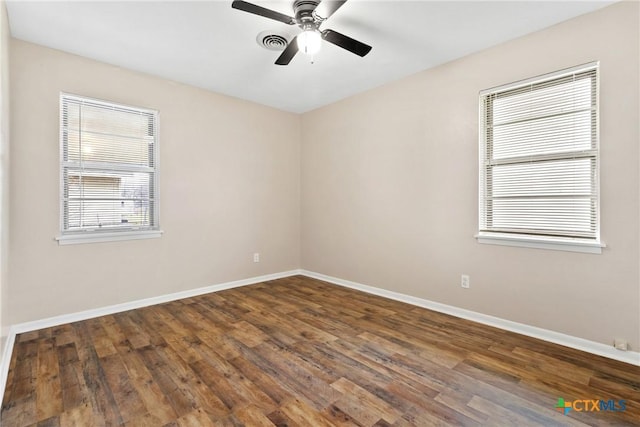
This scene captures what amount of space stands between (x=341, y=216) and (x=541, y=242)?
2395 millimetres

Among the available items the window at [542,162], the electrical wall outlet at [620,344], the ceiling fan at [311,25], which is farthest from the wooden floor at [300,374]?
the ceiling fan at [311,25]

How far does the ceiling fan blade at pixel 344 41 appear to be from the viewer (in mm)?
2244

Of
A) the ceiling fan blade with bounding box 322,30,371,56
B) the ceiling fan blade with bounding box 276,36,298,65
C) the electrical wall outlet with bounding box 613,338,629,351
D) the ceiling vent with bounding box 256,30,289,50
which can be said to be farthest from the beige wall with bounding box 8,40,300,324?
the electrical wall outlet with bounding box 613,338,629,351

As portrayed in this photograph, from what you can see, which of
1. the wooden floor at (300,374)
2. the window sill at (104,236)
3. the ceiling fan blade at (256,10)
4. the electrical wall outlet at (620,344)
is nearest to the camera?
the wooden floor at (300,374)

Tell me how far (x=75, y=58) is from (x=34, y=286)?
2243 mm

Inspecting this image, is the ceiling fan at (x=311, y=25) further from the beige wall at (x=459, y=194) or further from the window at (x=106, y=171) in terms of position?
the window at (x=106, y=171)

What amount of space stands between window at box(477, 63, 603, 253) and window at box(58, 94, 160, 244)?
11.9 ft

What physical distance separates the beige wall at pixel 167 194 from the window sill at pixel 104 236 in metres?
0.06

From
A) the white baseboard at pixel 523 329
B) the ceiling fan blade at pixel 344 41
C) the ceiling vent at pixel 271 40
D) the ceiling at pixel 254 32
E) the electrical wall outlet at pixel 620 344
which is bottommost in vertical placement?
the white baseboard at pixel 523 329

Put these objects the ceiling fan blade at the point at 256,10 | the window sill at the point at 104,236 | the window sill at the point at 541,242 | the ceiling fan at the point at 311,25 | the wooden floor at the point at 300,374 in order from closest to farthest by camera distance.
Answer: the wooden floor at the point at 300,374 → the ceiling fan blade at the point at 256,10 → the ceiling fan at the point at 311,25 → the window sill at the point at 541,242 → the window sill at the point at 104,236

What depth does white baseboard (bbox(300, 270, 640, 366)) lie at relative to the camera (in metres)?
2.26

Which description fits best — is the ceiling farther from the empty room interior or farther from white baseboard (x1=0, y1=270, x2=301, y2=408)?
white baseboard (x1=0, y1=270, x2=301, y2=408)

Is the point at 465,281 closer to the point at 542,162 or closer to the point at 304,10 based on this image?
the point at 542,162

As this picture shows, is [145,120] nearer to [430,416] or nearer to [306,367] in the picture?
[306,367]
